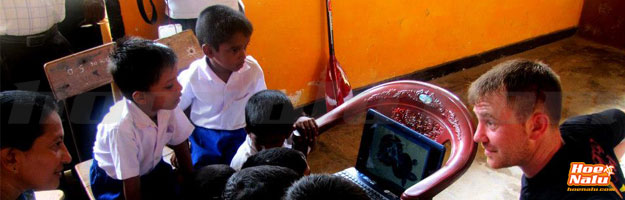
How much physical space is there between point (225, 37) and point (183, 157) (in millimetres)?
460

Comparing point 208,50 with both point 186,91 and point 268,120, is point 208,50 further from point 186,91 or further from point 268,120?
point 268,120

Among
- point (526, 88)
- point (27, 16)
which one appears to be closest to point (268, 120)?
point (526, 88)

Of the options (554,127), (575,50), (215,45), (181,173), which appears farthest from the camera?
(575,50)

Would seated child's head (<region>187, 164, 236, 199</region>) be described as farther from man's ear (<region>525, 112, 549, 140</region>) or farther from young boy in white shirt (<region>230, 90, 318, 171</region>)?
man's ear (<region>525, 112, 549, 140</region>)

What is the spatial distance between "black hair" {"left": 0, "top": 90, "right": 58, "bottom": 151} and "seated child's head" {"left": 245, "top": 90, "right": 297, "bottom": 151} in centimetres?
61

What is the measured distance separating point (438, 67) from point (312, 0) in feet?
4.32

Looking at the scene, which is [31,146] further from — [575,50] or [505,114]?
[575,50]

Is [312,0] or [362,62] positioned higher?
[312,0]

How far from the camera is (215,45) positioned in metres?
1.97

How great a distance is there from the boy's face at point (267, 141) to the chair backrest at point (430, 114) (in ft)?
0.75

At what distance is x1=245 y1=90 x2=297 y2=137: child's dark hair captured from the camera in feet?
5.64

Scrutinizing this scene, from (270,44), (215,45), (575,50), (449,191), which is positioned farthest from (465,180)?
(575,50)

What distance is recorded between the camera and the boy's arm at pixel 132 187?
160 centimetres

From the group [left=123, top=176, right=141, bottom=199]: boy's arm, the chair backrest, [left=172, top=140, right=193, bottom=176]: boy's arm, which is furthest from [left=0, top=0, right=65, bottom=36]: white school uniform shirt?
the chair backrest
